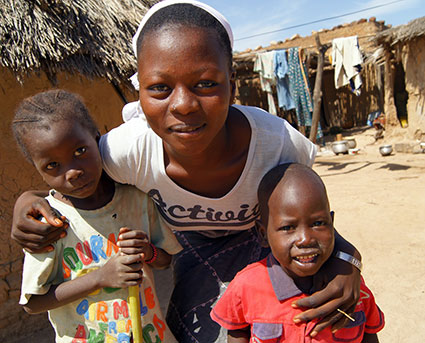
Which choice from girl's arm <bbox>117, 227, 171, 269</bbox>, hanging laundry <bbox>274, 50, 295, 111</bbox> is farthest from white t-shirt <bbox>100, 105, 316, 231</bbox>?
hanging laundry <bbox>274, 50, 295, 111</bbox>

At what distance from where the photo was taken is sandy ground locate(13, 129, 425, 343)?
277 cm

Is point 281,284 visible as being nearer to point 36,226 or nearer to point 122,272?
point 122,272

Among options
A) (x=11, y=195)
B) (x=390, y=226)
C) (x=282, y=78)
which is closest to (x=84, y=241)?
(x=11, y=195)

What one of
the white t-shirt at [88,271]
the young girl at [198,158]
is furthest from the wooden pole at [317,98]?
the white t-shirt at [88,271]

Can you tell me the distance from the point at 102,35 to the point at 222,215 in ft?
7.75

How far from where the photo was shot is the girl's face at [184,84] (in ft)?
3.47

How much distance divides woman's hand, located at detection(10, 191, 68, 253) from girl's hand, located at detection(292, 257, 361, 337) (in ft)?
2.97

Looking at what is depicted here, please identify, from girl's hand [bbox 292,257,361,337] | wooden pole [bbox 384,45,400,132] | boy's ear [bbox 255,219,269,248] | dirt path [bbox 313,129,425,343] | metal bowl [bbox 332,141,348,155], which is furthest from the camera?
wooden pole [bbox 384,45,400,132]

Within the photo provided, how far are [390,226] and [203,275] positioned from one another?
3.42m

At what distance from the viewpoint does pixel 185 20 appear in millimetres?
1095

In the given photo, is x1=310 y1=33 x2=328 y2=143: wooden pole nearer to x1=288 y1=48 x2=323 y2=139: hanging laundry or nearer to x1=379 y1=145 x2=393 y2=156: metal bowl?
x1=288 y1=48 x2=323 y2=139: hanging laundry

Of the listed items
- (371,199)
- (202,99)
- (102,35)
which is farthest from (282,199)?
(371,199)

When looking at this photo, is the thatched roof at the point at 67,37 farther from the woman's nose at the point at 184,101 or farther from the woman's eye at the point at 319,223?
the woman's eye at the point at 319,223

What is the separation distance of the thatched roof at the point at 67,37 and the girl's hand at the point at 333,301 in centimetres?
250
